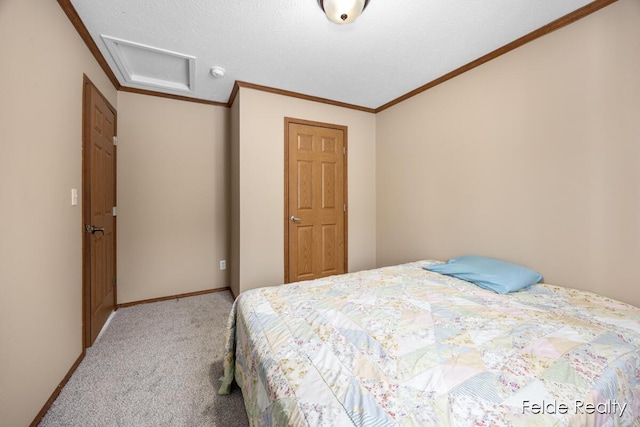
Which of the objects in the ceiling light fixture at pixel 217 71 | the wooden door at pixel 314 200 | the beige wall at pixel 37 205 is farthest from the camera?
the wooden door at pixel 314 200

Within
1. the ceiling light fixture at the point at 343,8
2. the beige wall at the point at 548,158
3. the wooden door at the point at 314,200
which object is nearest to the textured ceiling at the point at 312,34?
the ceiling light fixture at the point at 343,8

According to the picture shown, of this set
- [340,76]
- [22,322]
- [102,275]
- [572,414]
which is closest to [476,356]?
[572,414]

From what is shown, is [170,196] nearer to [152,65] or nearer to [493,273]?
[152,65]

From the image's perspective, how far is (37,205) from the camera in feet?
4.60

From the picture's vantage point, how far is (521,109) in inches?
78.5

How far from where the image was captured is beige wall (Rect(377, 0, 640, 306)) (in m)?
1.55

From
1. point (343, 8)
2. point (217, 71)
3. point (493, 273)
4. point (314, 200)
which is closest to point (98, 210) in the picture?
point (217, 71)

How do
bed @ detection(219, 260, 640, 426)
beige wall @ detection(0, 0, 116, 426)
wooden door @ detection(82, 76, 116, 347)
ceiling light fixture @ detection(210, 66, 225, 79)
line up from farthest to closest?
ceiling light fixture @ detection(210, 66, 225, 79) → wooden door @ detection(82, 76, 116, 347) → beige wall @ detection(0, 0, 116, 426) → bed @ detection(219, 260, 640, 426)

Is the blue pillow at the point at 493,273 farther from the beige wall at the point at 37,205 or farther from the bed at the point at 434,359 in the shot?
the beige wall at the point at 37,205

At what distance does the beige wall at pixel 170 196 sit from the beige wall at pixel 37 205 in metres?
1.10

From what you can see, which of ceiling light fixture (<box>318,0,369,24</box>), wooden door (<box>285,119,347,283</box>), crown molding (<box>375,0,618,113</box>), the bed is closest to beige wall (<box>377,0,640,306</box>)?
crown molding (<box>375,0,618,113</box>)

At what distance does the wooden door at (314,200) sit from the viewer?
10.0 ft

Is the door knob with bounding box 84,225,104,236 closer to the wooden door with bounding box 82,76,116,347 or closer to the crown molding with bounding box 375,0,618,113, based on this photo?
the wooden door with bounding box 82,76,116,347

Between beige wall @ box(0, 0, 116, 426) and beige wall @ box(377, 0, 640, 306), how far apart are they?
3.07 meters
